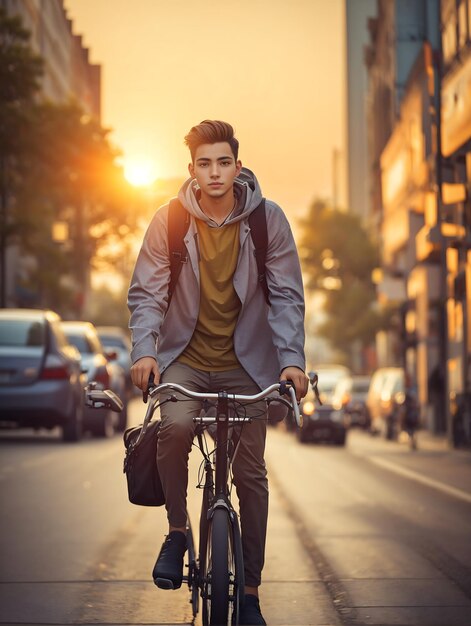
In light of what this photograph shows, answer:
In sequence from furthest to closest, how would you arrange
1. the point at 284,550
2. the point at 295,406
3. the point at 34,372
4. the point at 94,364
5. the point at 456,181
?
the point at 456,181 → the point at 94,364 → the point at 34,372 → the point at 284,550 → the point at 295,406

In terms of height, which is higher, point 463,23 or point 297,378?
point 463,23

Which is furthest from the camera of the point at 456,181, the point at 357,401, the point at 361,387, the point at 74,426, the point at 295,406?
the point at 361,387

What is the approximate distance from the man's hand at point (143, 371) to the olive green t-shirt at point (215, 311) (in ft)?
1.00

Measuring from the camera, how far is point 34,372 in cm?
1984

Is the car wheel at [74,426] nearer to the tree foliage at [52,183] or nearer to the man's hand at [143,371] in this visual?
the tree foliage at [52,183]

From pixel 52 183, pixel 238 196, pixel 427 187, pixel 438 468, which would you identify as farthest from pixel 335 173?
pixel 238 196

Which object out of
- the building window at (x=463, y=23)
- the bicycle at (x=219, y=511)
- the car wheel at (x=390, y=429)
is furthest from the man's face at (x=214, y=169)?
the car wheel at (x=390, y=429)

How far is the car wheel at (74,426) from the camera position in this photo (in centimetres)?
2168

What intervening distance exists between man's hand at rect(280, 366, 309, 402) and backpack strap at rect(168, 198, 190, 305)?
1.92 feet

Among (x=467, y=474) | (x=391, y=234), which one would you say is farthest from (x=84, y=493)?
(x=391, y=234)

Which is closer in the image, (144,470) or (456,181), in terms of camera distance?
(144,470)

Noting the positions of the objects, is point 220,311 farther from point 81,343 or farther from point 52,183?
point 52,183

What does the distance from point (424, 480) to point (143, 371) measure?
12724 mm

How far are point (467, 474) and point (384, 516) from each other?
7.36 meters
